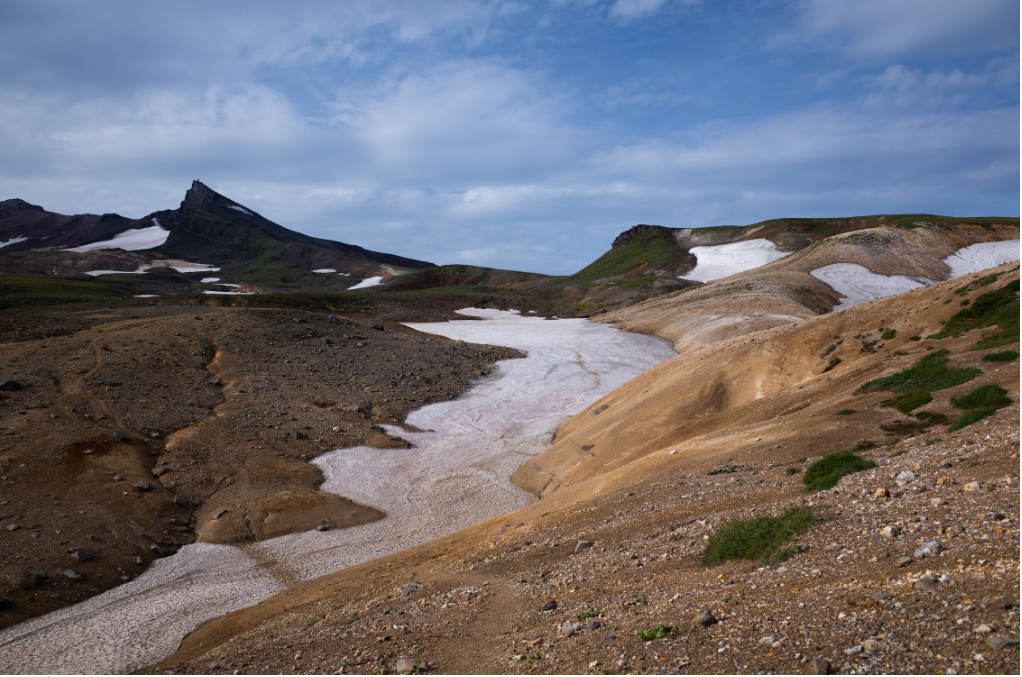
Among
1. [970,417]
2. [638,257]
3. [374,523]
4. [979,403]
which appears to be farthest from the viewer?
[638,257]

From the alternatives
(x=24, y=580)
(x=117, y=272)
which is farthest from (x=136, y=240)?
(x=24, y=580)

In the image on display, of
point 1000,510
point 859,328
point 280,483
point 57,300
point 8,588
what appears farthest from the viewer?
point 57,300

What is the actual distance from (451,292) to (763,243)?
53449mm

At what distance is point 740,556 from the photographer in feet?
33.3

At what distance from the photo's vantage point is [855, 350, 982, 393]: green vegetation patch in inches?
601

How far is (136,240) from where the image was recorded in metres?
185

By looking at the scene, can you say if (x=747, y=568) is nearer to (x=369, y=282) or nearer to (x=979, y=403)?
(x=979, y=403)

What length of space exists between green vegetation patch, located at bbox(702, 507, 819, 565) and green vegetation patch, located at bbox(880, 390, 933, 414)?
6.18 m

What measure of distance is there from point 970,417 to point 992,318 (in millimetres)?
6459

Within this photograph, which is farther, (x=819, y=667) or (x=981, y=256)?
(x=981, y=256)

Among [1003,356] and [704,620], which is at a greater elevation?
[1003,356]

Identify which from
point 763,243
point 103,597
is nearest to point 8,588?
point 103,597

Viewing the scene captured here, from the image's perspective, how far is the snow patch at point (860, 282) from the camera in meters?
68.4

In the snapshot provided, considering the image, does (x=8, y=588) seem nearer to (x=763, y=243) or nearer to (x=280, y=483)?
(x=280, y=483)
